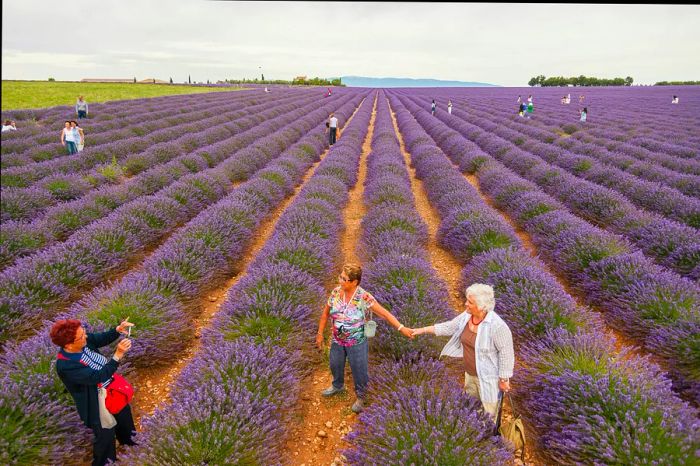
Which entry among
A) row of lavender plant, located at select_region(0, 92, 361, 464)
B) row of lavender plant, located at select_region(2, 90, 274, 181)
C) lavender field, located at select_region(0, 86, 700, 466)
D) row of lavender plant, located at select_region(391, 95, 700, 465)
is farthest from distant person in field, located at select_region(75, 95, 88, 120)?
row of lavender plant, located at select_region(391, 95, 700, 465)

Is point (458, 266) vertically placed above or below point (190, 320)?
above

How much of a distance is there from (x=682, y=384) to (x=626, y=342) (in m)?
0.84

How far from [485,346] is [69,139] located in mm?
11876

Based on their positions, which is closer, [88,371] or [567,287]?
[88,371]

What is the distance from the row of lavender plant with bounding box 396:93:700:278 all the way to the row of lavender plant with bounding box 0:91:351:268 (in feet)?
24.3

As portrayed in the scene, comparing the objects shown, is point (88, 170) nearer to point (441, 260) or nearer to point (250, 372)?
point (441, 260)

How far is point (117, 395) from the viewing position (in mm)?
2393

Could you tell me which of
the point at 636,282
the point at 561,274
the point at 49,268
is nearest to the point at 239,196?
the point at 49,268

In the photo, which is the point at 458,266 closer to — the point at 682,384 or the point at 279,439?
the point at 682,384

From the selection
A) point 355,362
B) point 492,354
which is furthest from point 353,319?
point 492,354

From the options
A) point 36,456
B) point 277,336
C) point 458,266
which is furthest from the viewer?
point 458,266

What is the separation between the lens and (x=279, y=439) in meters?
2.50

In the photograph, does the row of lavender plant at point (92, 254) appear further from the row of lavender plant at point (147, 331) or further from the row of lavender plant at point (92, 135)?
the row of lavender plant at point (92, 135)

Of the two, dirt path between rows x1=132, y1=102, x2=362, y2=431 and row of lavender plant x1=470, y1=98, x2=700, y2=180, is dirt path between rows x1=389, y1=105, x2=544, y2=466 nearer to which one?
dirt path between rows x1=132, y1=102, x2=362, y2=431
